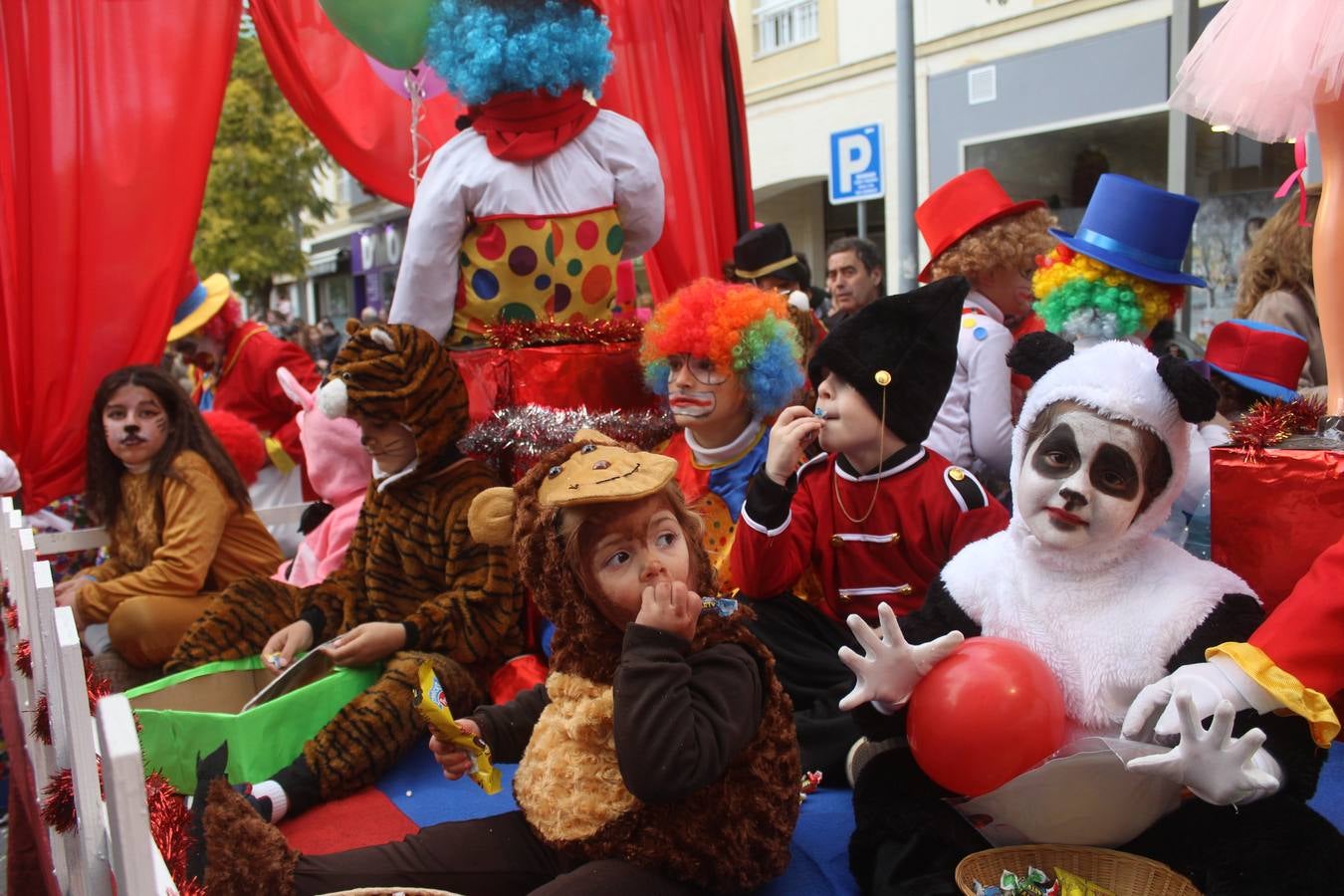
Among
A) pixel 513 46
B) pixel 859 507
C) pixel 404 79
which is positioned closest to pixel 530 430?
pixel 859 507

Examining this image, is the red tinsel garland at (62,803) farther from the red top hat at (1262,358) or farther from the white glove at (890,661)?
the red top hat at (1262,358)

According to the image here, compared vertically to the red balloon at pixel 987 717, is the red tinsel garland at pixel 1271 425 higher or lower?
higher

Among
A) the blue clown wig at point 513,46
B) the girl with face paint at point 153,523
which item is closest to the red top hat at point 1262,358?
the blue clown wig at point 513,46

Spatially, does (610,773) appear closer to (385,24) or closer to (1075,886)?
(1075,886)

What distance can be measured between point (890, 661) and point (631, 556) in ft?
1.62

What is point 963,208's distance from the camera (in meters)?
3.90

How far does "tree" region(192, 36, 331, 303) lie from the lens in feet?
49.3

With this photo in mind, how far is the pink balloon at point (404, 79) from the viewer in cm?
433

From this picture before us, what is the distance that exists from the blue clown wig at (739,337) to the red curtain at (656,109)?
5.66 feet

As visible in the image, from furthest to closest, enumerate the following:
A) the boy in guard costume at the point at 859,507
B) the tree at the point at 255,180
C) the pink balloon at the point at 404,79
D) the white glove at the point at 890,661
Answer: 1. the tree at the point at 255,180
2. the pink balloon at the point at 404,79
3. the boy in guard costume at the point at 859,507
4. the white glove at the point at 890,661

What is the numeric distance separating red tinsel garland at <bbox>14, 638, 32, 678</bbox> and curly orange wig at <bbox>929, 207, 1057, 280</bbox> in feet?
9.72

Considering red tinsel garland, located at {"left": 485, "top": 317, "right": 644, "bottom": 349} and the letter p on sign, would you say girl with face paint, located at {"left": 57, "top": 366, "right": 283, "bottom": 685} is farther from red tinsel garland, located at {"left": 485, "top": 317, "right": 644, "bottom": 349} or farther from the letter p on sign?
the letter p on sign

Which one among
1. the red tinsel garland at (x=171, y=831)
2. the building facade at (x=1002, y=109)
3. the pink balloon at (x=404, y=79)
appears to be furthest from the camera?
the building facade at (x=1002, y=109)

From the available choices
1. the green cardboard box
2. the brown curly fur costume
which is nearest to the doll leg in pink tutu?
the brown curly fur costume
